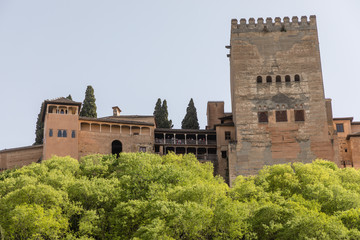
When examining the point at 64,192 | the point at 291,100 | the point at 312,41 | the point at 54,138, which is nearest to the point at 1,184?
the point at 64,192

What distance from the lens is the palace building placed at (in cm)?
5800

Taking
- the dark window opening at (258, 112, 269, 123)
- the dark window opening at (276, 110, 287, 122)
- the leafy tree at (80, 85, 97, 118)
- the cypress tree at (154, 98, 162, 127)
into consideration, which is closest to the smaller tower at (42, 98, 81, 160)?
the leafy tree at (80, 85, 97, 118)

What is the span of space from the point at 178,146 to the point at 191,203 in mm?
28629

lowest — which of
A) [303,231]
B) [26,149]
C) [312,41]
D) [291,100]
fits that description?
[303,231]

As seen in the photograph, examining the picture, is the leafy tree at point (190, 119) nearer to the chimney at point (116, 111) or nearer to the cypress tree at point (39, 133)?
the chimney at point (116, 111)

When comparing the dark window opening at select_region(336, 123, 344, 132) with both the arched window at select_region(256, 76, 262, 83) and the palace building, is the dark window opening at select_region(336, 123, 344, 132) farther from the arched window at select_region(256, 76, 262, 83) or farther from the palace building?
the arched window at select_region(256, 76, 262, 83)

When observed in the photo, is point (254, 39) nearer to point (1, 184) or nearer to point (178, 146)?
point (178, 146)

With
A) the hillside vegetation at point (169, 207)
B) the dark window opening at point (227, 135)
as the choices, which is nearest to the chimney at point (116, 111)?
the dark window opening at point (227, 135)

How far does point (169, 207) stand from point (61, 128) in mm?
26038

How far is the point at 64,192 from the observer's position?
125ft

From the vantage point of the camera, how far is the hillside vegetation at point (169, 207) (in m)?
33.2

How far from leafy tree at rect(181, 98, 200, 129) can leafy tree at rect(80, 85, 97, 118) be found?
11.8 m

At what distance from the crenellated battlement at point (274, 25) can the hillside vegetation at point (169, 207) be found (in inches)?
911

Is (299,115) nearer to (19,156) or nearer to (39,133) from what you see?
(19,156)
